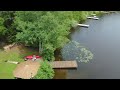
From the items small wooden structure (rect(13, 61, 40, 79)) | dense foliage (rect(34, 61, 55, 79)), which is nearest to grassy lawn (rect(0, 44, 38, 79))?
small wooden structure (rect(13, 61, 40, 79))

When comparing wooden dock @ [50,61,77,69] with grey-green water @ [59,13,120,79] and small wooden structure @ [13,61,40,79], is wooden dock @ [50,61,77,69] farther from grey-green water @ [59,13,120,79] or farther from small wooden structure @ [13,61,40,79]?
small wooden structure @ [13,61,40,79]

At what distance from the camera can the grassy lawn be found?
703 cm

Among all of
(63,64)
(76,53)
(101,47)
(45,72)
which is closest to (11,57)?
(45,72)

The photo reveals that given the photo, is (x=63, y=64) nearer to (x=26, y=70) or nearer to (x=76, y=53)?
(x=76, y=53)

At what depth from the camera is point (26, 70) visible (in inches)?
285

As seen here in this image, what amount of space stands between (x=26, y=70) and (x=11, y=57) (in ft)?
3.27

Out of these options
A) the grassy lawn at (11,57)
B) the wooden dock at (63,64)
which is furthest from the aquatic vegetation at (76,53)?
the grassy lawn at (11,57)

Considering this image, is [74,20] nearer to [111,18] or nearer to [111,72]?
[111,18]

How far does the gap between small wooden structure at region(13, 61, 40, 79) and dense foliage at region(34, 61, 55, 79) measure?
0.13 meters
